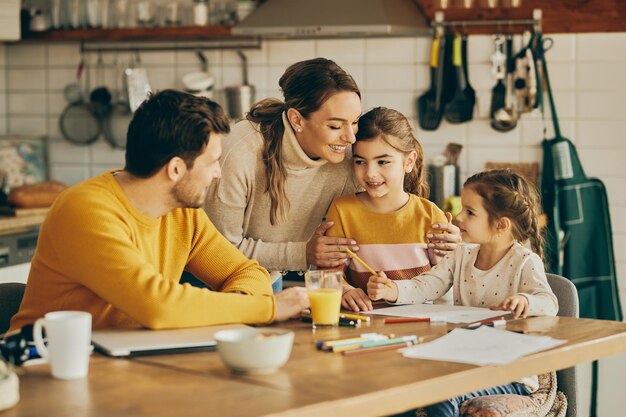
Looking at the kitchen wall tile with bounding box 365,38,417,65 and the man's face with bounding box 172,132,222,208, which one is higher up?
the kitchen wall tile with bounding box 365,38,417,65

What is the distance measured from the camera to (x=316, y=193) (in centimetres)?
287

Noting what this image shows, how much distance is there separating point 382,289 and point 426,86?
6.94ft

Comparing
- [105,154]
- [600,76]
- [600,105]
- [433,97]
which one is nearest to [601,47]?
[600,76]

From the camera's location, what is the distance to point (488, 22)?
165 inches

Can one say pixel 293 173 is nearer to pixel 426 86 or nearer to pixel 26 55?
pixel 426 86

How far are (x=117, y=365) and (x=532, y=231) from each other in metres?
1.19

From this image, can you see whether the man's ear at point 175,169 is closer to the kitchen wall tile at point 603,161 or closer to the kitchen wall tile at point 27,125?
the kitchen wall tile at point 603,161

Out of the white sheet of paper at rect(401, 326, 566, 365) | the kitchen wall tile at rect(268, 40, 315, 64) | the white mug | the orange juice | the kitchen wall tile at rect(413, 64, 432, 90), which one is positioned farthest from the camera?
the kitchen wall tile at rect(268, 40, 315, 64)

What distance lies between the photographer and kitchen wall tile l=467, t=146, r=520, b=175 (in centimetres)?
423

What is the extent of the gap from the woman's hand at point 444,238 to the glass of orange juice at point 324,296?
0.55 metres

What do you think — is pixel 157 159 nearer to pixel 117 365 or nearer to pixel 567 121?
pixel 117 365

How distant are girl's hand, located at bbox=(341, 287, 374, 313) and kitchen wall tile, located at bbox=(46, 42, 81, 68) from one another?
299 centimetres

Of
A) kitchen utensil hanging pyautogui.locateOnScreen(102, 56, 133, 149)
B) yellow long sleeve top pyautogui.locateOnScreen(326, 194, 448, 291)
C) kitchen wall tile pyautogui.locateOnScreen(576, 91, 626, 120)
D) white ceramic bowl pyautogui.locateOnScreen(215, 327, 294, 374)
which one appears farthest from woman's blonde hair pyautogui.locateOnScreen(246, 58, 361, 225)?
kitchen utensil hanging pyautogui.locateOnScreen(102, 56, 133, 149)

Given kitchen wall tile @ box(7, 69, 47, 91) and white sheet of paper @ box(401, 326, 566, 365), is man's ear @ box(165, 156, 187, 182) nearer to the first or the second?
white sheet of paper @ box(401, 326, 566, 365)
